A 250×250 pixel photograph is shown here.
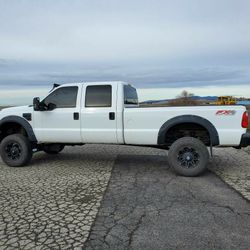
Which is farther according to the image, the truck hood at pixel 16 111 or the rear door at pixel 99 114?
the truck hood at pixel 16 111

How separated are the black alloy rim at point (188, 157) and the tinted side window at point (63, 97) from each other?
2656 millimetres

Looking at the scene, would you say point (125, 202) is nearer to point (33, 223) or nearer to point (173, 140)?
point (33, 223)

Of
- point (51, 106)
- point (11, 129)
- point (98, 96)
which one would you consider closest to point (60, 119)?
point (51, 106)

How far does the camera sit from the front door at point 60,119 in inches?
266

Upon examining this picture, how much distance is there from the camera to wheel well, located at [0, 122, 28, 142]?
7445mm

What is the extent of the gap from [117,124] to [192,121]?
1581 mm

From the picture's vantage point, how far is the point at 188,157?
611 centimetres

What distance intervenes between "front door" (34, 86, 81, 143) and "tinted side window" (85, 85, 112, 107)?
0.88ft

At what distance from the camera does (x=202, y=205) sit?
450 cm

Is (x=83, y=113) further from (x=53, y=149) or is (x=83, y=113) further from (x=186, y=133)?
(x=53, y=149)

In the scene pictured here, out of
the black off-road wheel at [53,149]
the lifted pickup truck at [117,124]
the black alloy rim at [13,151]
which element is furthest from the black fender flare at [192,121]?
the black off-road wheel at [53,149]

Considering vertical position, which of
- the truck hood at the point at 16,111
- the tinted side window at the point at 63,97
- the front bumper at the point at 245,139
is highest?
the tinted side window at the point at 63,97

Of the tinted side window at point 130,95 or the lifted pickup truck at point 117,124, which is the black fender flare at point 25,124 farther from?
the tinted side window at point 130,95

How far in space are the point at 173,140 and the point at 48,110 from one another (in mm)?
2947
